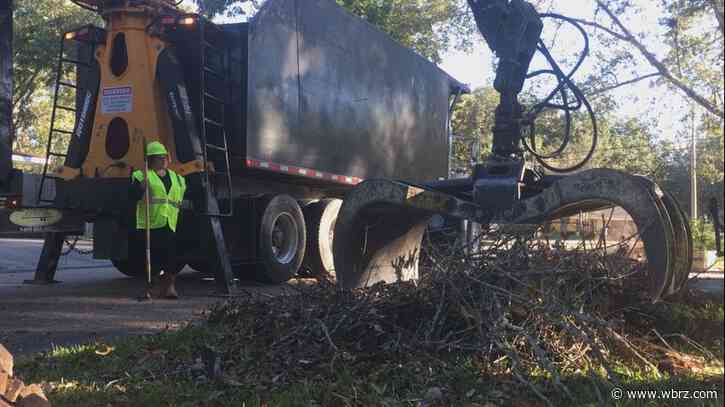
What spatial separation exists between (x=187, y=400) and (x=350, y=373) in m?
0.79

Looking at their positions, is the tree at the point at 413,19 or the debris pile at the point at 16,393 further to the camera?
the tree at the point at 413,19

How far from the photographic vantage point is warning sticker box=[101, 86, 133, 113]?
7117mm

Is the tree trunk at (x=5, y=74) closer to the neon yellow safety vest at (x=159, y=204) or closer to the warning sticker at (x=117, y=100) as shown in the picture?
the neon yellow safety vest at (x=159, y=204)

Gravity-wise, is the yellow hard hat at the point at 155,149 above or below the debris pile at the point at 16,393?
above

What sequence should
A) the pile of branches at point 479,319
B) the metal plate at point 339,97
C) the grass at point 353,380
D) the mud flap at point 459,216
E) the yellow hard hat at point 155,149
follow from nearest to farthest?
the grass at point 353,380
the pile of branches at point 479,319
the mud flap at point 459,216
the yellow hard hat at point 155,149
the metal plate at point 339,97

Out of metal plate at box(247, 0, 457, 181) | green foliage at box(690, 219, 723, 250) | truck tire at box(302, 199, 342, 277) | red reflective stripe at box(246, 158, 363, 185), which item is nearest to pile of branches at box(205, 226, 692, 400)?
green foliage at box(690, 219, 723, 250)

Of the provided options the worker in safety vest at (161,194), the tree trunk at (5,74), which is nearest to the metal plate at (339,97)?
the worker in safety vest at (161,194)

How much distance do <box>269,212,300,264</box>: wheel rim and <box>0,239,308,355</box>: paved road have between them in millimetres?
539

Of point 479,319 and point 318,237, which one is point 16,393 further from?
point 318,237

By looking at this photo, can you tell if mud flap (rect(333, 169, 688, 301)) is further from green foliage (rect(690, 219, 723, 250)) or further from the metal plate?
the metal plate

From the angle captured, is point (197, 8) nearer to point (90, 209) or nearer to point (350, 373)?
point (90, 209)

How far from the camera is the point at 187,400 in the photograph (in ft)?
10.4

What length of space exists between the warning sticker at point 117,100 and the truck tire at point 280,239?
1.91m

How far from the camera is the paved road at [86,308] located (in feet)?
16.2
